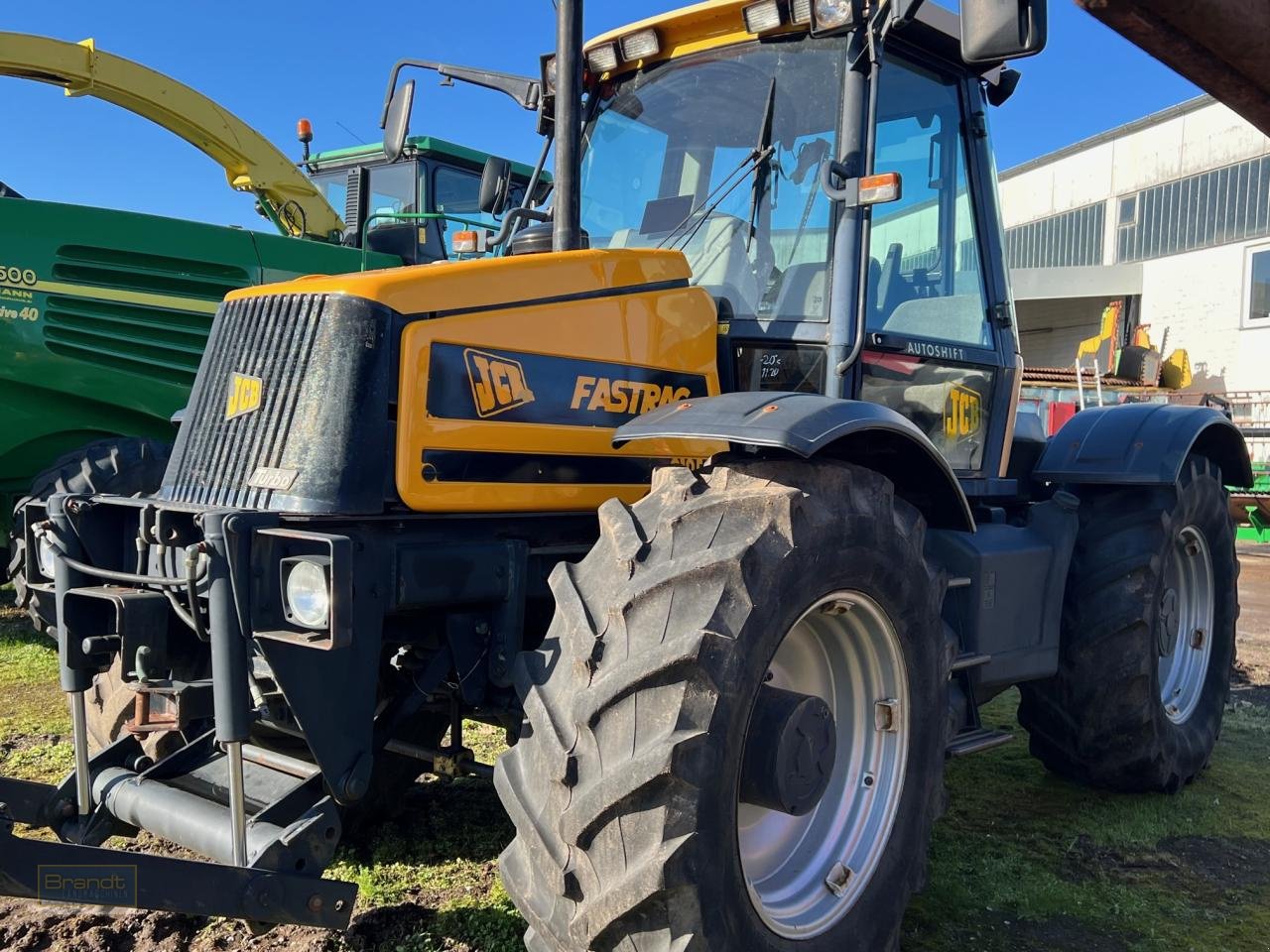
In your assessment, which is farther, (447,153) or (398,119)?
(447,153)

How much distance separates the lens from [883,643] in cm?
313

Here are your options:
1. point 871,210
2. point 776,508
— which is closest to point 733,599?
point 776,508

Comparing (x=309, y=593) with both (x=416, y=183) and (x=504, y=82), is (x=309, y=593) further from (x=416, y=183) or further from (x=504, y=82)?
(x=416, y=183)

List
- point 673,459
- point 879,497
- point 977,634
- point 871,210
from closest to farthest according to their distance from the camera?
point 879,497 < point 673,459 < point 871,210 < point 977,634

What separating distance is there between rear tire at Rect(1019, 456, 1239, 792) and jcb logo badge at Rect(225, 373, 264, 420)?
3250 millimetres

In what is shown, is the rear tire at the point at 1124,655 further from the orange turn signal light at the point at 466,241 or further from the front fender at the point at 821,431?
the orange turn signal light at the point at 466,241

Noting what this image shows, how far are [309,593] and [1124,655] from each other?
326 centimetres

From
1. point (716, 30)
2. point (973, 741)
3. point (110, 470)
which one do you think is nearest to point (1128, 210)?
point (716, 30)

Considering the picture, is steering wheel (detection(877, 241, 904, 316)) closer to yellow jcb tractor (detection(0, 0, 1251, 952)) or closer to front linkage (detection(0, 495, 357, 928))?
yellow jcb tractor (detection(0, 0, 1251, 952))

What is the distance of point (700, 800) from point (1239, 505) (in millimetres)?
13072

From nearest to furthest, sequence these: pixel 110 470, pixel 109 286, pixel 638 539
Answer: pixel 638 539 < pixel 110 470 < pixel 109 286

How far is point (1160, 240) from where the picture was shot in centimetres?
2778

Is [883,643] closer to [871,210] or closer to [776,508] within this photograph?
[776,508]

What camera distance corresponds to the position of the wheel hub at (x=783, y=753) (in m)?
2.66
